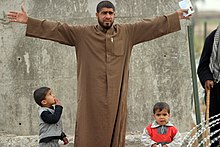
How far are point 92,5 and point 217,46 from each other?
148 centimetres

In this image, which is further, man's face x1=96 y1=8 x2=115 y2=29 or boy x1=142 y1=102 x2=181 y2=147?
boy x1=142 y1=102 x2=181 y2=147

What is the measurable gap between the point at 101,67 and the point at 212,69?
1570 millimetres

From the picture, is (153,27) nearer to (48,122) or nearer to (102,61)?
(102,61)

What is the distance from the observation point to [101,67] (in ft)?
18.6

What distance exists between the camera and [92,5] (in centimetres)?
708

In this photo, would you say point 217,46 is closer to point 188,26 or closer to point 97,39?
point 188,26

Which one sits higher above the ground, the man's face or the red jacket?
the man's face

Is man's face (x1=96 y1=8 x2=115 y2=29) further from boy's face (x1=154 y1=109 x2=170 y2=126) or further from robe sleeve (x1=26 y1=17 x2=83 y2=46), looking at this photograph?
boy's face (x1=154 y1=109 x2=170 y2=126)

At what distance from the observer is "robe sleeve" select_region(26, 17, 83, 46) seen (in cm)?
567

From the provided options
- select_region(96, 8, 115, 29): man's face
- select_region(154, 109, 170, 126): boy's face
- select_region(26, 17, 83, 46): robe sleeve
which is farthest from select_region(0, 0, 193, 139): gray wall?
select_region(96, 8, 115, 29): man's face

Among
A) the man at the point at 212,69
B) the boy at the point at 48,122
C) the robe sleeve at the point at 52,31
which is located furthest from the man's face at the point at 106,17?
the man at the point at 212,69

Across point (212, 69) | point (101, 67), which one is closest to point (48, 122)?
point (101, 67)

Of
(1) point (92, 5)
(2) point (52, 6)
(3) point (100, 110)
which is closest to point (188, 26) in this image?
(1) point (92, 5)

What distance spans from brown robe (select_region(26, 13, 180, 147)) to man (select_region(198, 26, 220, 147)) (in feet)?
3.32
